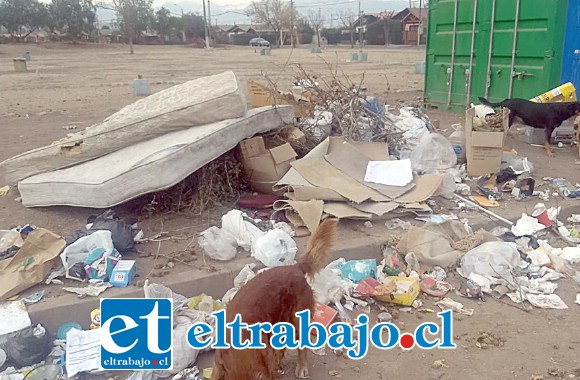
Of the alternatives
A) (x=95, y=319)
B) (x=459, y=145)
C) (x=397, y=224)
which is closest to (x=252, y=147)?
(x=397, y=224)

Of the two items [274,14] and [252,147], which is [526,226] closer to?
[252,147]

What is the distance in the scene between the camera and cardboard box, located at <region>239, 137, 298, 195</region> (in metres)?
5.03

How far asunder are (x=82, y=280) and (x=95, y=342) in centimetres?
63

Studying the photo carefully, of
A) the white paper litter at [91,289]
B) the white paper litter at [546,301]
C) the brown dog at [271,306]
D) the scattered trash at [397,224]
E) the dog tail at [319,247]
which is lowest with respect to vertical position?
the white paper litter at [546,301]

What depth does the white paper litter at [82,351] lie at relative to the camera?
9.52ft

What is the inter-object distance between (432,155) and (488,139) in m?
0.59

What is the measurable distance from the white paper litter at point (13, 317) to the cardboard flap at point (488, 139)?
14.7ft

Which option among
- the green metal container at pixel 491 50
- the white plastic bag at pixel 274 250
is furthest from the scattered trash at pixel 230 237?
the green metal container at pixel 491 50

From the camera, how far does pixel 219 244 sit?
3.90 meters

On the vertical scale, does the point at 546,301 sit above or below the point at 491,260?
below

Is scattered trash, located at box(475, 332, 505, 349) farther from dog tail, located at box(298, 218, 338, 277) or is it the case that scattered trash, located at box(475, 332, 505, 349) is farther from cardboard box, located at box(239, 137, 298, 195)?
cardboard box, located at box(239, 137, 298, 195)

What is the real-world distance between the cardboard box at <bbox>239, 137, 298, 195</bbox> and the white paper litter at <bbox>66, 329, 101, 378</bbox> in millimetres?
2301

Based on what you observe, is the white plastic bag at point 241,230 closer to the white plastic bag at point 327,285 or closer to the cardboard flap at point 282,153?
the white plastic bag at point 327,285

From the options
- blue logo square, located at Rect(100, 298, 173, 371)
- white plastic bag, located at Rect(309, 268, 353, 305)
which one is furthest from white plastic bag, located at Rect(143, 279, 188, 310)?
white plastic bag, located at Rect(309, 268, 353, 305)
